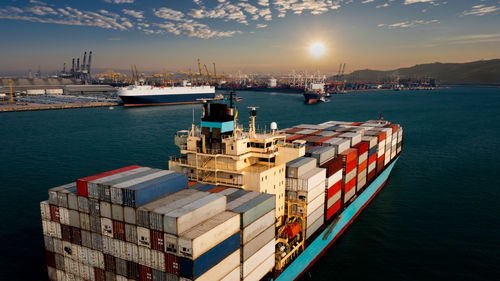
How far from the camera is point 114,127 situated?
9312 centimetres

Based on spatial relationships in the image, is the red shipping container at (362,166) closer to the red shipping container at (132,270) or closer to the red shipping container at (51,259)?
the red shipping container at (132,270)

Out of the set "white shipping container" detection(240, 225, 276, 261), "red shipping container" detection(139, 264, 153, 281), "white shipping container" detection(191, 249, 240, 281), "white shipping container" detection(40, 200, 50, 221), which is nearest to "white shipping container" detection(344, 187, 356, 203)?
"white shipping container" detection(240, 225, 276, 261)

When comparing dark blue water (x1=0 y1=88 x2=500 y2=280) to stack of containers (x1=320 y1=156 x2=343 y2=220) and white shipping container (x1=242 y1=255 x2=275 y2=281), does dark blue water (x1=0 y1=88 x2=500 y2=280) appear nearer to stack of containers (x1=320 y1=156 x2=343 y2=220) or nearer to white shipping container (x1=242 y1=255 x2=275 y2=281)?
stack of containers (x1=320 y1=156 x2=343 y2=220)

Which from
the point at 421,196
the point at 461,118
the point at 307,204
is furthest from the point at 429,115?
the point at 307,204

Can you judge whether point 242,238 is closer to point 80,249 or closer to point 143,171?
point 143,171

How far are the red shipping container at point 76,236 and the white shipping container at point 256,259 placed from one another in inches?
434

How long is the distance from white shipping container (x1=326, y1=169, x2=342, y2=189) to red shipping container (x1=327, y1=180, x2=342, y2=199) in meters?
0.32

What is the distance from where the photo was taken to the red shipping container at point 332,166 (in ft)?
102

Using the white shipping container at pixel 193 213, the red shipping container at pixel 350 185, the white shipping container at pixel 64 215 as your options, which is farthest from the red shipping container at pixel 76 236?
the red shipping container at pixel 350 185

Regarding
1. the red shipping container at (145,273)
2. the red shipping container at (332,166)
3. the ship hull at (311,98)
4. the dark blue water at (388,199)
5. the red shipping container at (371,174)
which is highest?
the ship hull at (311,98)

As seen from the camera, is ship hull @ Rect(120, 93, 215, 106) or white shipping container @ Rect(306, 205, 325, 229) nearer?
white shipping container @ Rect(306, 205, 325, 229)

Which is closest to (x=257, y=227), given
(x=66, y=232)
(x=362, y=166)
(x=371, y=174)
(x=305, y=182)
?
(x=305, y=182)

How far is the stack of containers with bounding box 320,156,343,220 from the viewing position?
31.0 metres

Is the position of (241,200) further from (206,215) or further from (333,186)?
(333,186)
